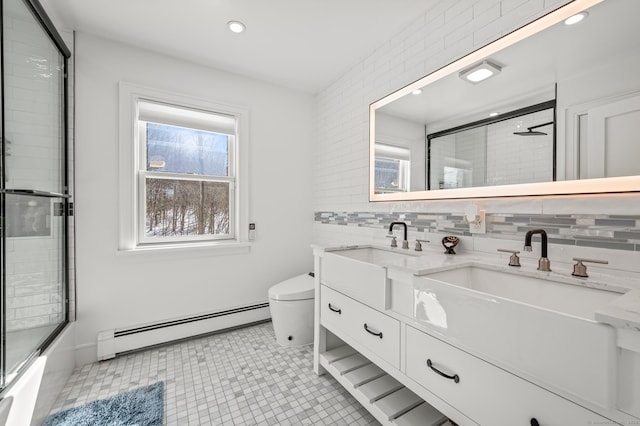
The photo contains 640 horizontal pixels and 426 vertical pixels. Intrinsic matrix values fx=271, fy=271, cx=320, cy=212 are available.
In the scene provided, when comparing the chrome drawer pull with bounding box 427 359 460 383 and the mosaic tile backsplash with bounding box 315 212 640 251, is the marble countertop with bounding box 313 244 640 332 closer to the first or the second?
the mosaic tile backsplash with bounding box 315 212 640 251

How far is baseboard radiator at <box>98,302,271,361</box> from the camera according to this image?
2.04 metres

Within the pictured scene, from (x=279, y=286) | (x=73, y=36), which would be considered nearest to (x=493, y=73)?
(x=279, y=286)

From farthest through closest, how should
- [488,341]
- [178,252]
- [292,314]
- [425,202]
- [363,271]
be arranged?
1. [178,252]
2. [292,314]
3. [425,202]
4. [363,271]
5. [488,341]

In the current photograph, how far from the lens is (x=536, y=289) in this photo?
1.09 meters

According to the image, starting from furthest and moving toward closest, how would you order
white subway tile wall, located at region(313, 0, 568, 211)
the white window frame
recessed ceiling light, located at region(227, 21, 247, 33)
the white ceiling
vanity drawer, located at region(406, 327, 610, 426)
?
the white window frame, recessed ceiling light, located at region(227, 21, 247, 33), the white ceiling, white subway tile wall, located at region(313, 0, 568, 211), vanity drawer, located at region(406, 327, 610, 426)

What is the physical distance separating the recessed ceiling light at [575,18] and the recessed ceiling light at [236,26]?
72.6 inches

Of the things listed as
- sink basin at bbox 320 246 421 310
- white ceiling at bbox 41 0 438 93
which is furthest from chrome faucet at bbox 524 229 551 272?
white ceiling at bbox 41 0 438 93

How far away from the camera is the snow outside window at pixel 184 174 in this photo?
2281 mm

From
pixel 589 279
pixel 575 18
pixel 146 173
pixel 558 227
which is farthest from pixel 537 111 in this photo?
pixel 146 173

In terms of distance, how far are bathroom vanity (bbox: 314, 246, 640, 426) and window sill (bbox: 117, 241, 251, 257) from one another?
1.19 m

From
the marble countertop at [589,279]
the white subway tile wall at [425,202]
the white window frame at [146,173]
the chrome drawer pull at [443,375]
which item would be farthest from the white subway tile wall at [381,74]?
the chrome drawer pull at [443,375]

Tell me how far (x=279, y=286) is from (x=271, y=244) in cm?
56

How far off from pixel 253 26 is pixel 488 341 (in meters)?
2.28

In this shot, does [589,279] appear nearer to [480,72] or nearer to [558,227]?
[558,227]
